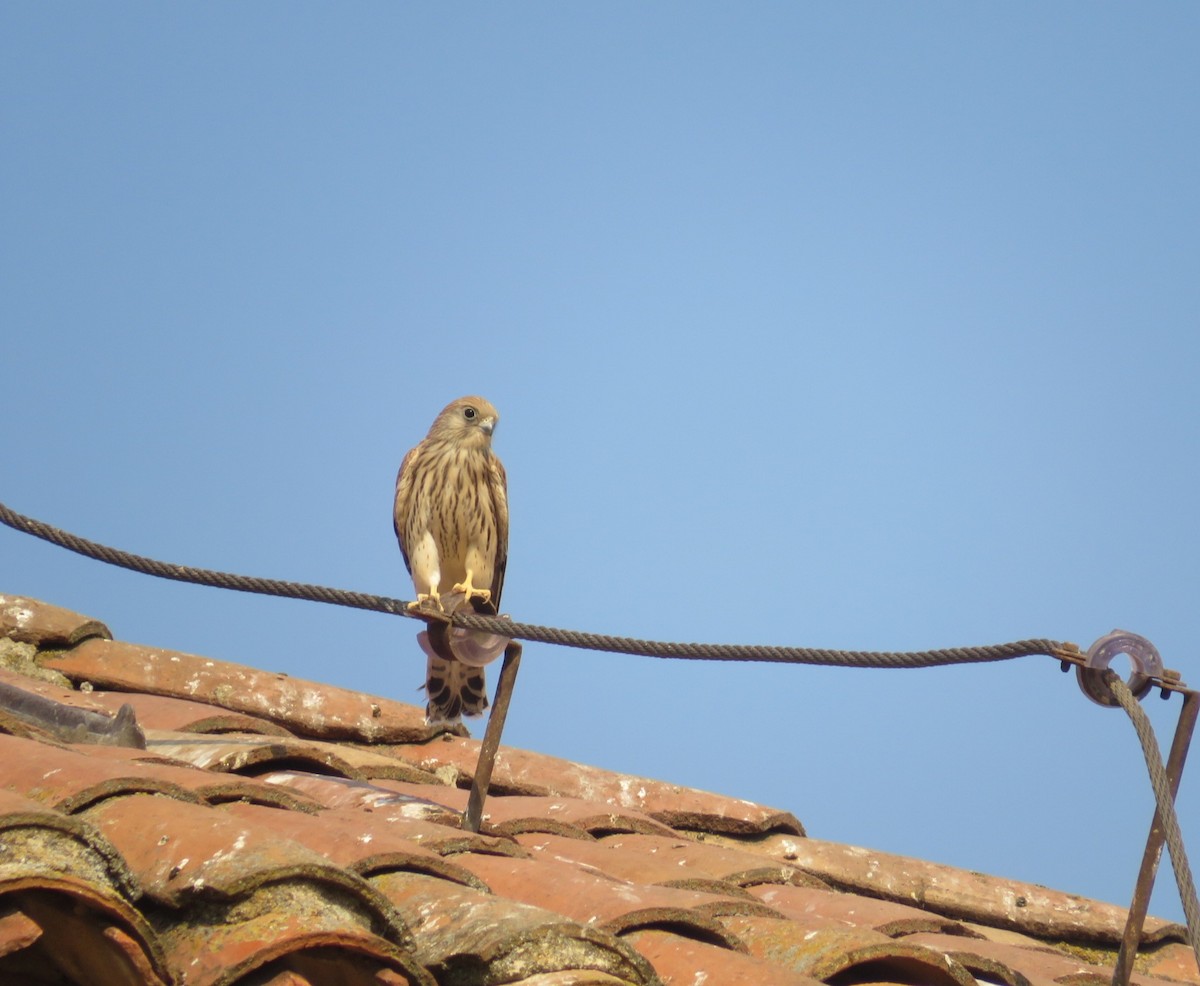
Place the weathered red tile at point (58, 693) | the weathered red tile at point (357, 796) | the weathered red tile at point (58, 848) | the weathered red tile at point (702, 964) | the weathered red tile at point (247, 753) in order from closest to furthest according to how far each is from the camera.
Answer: the weathered red tile at point (58, 848), the weathered red tile at point (702, 964), the weathered red tile at point (357, 796), the weathered red tile at point (247, 753), the weathered red tile at point (58, 693)

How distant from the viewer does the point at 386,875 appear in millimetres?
2514

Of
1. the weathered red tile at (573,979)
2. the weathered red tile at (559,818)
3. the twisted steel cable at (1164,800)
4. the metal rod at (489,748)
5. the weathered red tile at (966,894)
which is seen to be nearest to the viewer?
the weathered red tile at (573,979)

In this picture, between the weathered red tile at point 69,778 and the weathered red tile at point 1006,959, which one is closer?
the weathered red tile at point 69,778

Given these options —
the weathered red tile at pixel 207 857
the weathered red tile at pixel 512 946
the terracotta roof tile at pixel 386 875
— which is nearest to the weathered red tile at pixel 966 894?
the terracotta roof tile at pixel 386 875

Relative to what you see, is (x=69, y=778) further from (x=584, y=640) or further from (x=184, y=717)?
(x=184, y=717)

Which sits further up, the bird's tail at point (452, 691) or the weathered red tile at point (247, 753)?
the bird's tail at point (452, 691)

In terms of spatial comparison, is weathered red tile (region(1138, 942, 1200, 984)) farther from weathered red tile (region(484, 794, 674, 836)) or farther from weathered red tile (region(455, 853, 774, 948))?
weathered red tile (region(455, 853, 774, 948))

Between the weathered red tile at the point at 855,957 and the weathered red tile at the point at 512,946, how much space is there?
56 cm

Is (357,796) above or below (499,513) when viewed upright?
below

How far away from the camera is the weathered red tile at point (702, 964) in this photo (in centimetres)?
231

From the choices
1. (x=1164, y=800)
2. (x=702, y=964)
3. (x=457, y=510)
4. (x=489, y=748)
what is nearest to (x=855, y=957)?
(x=702, y=964)

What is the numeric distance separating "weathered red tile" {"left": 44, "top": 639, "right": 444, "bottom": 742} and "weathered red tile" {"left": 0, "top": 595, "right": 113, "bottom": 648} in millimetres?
63

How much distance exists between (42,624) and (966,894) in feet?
11.6

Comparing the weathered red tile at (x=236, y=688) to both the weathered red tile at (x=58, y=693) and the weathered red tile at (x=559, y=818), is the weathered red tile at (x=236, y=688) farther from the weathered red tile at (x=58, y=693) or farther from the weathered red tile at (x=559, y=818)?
the weathered red tile at (x=559, y=818)
